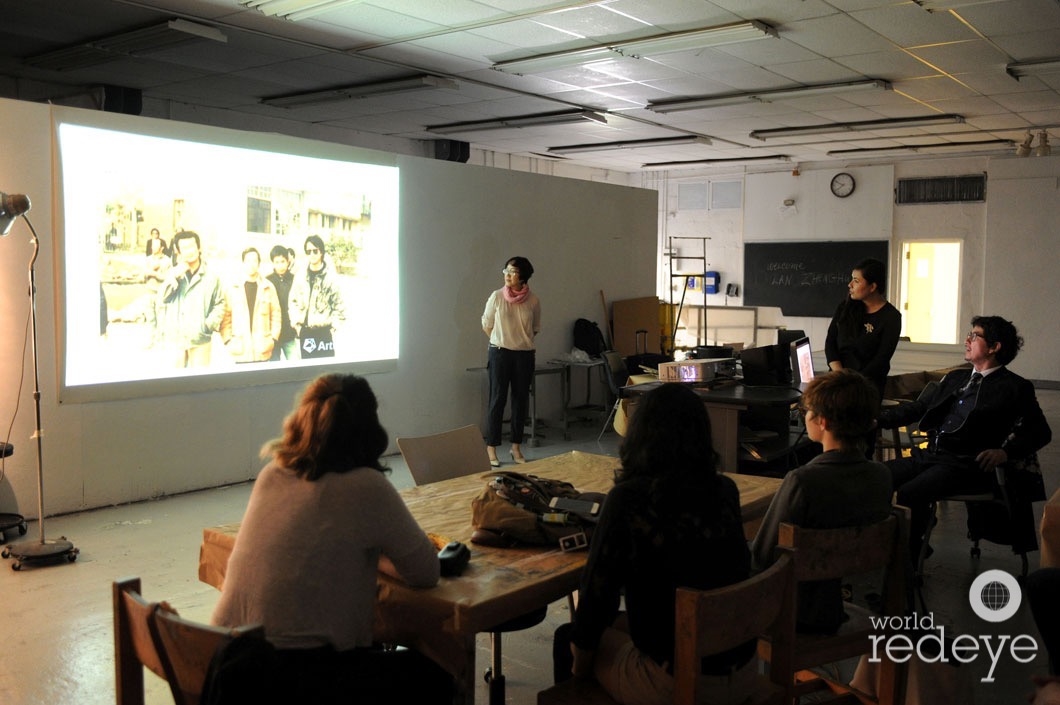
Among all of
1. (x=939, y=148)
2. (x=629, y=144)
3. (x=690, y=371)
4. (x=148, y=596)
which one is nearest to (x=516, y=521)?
(x=148, y=596)

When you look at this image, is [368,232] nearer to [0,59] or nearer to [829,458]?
[0,59]

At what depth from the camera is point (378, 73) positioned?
25.4 feet

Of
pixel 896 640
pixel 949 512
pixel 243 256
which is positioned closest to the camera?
pixel 896 640

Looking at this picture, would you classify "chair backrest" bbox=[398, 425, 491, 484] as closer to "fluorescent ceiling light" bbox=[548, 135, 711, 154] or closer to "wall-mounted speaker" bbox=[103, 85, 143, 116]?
"wall-mounted speaker" bbox=[103, 85, 143, 116]

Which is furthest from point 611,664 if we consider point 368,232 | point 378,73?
point 378,73

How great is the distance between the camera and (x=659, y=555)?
6.51 feet

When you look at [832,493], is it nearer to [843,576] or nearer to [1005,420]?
[843,576]

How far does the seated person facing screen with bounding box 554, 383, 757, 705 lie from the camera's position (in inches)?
78.4

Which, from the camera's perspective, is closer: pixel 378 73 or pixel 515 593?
pixel 515 593

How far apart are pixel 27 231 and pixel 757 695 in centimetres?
459

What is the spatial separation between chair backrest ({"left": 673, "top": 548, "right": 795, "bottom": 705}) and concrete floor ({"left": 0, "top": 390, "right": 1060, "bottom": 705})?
76 cm

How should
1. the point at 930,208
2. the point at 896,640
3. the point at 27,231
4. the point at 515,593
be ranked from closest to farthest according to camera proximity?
the point at 515,593
the point at 896,640
the point at 27,231
the point at 930,208

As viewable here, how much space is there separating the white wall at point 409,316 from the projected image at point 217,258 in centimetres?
17

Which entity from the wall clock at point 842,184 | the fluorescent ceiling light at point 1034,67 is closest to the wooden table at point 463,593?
the fluorescent ceiling light at point 1034,67
